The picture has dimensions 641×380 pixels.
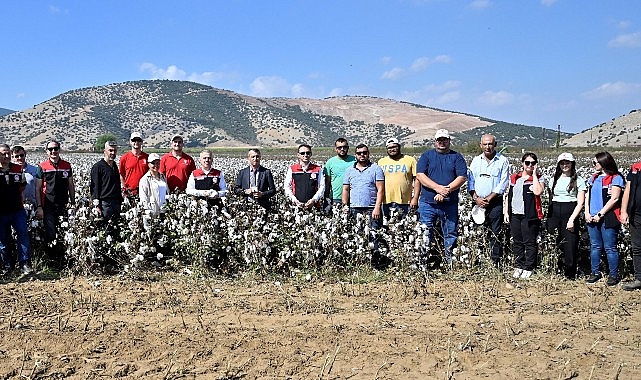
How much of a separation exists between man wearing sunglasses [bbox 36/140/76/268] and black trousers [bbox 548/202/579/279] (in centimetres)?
664

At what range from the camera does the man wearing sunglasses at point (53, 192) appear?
792cm

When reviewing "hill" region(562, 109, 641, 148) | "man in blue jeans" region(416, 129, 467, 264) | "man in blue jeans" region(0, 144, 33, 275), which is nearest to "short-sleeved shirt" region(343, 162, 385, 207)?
"man in blue jeans" region(416, 129, 467, 264)

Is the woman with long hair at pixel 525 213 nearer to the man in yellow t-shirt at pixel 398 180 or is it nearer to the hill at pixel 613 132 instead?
the man in yellow t-shirt at pixel 398 180

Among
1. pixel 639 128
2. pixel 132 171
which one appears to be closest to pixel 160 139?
pixel 639 128

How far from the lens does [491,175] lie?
773 cm

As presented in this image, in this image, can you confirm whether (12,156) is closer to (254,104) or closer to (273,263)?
(273,263)

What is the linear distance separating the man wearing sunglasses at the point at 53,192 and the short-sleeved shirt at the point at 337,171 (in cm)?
372

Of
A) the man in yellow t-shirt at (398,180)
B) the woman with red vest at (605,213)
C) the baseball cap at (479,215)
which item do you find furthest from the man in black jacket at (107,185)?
the woman with red vest at (605,213)

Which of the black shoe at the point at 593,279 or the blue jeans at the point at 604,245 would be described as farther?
the black shoe at the point at 593,279

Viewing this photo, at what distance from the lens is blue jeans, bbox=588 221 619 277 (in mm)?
7156

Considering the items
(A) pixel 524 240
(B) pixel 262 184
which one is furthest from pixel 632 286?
(B) pixel 262 184

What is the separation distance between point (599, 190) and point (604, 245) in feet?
2.38

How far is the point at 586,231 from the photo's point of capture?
810cm

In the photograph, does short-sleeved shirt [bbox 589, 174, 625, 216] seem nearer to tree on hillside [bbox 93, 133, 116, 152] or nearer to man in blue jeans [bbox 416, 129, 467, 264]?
man in blue jeans [bbox 416, 129, 467, 264]
